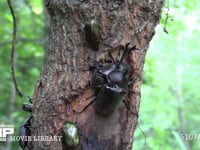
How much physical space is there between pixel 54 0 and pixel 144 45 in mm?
532

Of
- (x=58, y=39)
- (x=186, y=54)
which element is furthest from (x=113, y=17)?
(x=186, y=54)

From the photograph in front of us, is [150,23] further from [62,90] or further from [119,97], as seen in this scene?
[62,90]

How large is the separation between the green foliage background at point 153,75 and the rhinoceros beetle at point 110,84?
402cm

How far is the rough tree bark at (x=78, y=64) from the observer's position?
6.04ft

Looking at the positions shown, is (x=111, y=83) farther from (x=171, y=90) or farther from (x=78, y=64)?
(x=171, y=90)

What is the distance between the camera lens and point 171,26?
370 centimetres

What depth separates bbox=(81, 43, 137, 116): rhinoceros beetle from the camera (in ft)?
5.94

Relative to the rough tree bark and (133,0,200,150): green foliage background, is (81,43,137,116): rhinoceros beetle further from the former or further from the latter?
(133,0,200,150): green foliage background

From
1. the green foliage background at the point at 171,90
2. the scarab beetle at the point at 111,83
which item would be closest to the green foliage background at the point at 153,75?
the green foliage background at the point at 171,90

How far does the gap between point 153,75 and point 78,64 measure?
184 inches

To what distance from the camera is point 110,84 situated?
1.85 m

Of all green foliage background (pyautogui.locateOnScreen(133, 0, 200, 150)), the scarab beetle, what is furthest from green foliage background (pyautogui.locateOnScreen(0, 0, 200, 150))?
the scarab beetle

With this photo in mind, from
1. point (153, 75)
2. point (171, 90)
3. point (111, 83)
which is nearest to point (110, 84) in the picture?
point (111, 83)

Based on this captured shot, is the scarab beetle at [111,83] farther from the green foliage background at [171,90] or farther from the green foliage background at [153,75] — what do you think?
the green foliage background at [171,90]
